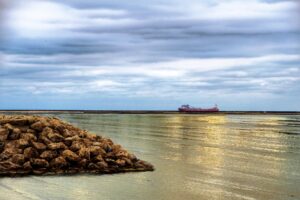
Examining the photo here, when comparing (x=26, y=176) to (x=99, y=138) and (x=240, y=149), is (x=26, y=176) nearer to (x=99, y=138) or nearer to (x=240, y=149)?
(x=99, y=138)

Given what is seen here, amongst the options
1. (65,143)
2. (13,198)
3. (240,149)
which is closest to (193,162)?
(65,143)

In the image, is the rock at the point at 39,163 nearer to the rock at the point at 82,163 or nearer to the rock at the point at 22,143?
the rock at the point at 22,143

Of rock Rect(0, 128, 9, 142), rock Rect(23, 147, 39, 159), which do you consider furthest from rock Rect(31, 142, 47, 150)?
rock Rect(0, 128, 9, 142)

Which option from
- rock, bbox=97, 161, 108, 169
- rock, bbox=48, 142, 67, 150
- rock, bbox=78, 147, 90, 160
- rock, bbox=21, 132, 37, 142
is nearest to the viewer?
rock, bbox=97, 161, 108, 169

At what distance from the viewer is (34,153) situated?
2325 centimetres

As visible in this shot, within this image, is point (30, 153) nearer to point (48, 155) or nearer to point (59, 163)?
point (48, 155)

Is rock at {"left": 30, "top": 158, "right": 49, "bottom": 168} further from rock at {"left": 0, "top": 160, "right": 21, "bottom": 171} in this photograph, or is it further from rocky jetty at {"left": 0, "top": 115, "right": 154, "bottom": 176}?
rock at {"left": 0, "top": 160, "right": 21, "bottom": 171}

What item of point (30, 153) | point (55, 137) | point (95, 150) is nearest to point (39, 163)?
point (30, 153)

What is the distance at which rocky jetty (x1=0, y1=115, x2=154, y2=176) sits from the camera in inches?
889

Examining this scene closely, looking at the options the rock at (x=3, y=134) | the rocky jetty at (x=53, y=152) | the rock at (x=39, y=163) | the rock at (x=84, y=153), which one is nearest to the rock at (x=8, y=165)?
the rocky jetty at (x=53, y=152)

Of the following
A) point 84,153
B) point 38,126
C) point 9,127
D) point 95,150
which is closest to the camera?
point 84,153

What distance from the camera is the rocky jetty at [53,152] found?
22.6m

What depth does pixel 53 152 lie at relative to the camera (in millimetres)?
23281

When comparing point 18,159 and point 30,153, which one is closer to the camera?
point 18,159
